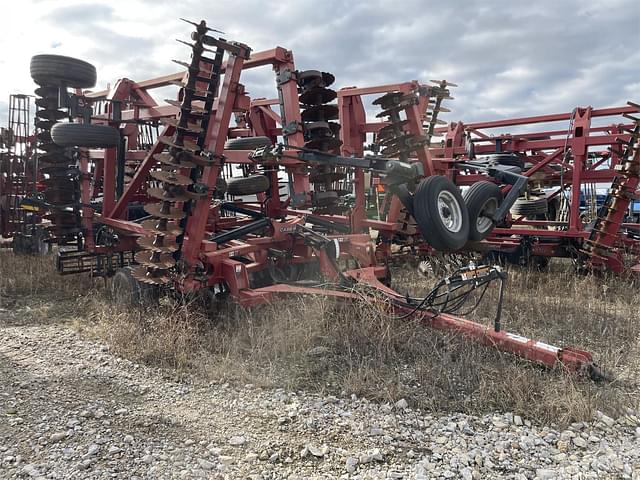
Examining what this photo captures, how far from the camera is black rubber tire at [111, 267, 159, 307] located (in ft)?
17.7

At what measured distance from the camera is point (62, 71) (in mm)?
7148

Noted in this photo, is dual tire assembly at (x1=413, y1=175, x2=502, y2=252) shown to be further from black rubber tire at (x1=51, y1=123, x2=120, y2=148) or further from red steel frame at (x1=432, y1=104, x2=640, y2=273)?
black rubber tire at (x1=51, y1=123, x2=120, y2=148)

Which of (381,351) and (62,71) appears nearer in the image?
(381,351)

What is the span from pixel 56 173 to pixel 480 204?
6.10m

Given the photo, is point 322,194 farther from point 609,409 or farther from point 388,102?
point 609,409

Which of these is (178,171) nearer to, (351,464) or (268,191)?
(268,191)

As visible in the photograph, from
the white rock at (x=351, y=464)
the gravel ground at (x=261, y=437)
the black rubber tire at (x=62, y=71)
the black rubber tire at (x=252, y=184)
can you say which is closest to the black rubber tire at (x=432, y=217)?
the gravel ground at (x=261, y=437)

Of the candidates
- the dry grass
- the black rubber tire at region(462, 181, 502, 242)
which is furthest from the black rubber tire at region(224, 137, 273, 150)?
the black rubber tire at region(462, 181, 502, 242)

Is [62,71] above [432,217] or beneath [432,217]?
above

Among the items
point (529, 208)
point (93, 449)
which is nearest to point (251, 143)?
point (93, 449)

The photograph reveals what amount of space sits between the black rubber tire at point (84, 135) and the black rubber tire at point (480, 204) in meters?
4.38

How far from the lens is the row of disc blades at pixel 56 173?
751cm

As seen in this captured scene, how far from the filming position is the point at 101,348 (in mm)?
4562

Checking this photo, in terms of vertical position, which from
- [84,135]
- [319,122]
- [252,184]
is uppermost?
[319,122]
